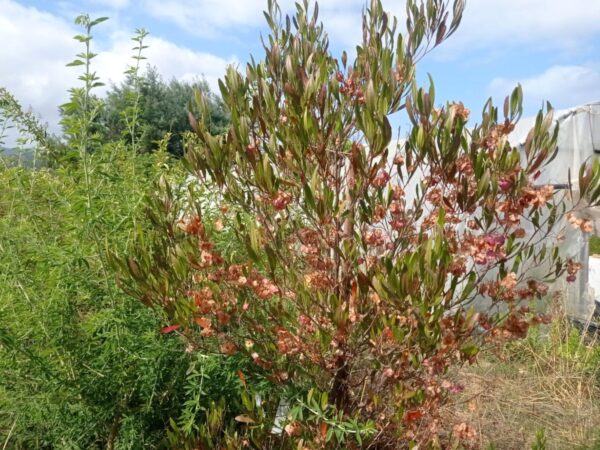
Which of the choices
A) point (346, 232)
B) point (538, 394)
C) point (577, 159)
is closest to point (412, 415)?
point (346, 232)

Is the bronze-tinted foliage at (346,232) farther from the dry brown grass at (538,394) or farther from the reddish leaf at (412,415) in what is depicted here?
the dry brown grass at (538,394)

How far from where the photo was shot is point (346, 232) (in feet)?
8.15

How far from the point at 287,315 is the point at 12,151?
2.04m

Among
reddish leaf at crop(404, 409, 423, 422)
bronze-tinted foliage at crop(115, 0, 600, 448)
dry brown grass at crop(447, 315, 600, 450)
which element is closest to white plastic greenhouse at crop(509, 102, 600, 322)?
dry brown grass at crop(447, 315, 600, 450)

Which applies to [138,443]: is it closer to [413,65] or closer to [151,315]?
[151,315]

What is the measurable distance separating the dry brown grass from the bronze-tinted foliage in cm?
118

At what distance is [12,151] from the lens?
11.5 feet

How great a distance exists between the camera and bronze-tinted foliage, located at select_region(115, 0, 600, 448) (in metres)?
2.16

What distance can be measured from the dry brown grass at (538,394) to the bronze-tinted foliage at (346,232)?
1.18 m

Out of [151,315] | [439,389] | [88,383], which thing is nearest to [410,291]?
[439,389]

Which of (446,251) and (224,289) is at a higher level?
(446,251)

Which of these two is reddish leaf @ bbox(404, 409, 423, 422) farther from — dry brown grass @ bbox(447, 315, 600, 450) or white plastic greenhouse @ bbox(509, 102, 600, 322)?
white plastic greenhouse @ bbox(509, 102, 600, 322)

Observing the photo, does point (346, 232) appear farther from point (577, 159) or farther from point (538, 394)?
point (577, 159)

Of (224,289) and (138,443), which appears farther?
(138,443)
